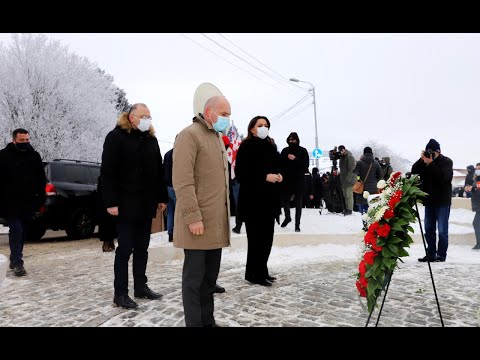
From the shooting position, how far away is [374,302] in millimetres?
3422

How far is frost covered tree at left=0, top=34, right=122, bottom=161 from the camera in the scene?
2488 cm

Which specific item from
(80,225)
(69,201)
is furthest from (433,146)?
(80,225)

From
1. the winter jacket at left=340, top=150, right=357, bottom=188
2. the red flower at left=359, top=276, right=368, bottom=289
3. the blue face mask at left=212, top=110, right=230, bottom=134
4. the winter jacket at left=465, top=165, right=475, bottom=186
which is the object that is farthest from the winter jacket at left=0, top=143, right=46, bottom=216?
the winter jacket at left=465, top=165, right=475, bottom=186

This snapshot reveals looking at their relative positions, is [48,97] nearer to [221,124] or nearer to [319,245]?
[319,245]

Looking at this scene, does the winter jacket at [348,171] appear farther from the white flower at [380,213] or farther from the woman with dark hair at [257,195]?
the white flower at [380,213]

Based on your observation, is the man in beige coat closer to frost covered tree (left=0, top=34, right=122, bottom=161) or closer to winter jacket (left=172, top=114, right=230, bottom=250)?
winter jacket (left=172, top=114, right=230, bottom=250)

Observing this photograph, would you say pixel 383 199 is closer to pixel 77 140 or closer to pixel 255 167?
pixel 255 167

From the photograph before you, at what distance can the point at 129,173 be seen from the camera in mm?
4352

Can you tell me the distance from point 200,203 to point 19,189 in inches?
145

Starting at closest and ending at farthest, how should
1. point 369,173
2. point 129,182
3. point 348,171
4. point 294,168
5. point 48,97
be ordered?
point 129,182
point 294,168
point 369,173
point 348,171
point 48,97

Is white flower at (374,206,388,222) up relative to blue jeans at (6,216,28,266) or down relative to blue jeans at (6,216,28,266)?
up

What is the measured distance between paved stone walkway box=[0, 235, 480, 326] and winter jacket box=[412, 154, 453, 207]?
1.00 metres

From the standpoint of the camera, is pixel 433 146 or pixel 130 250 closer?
pixel 130 250
